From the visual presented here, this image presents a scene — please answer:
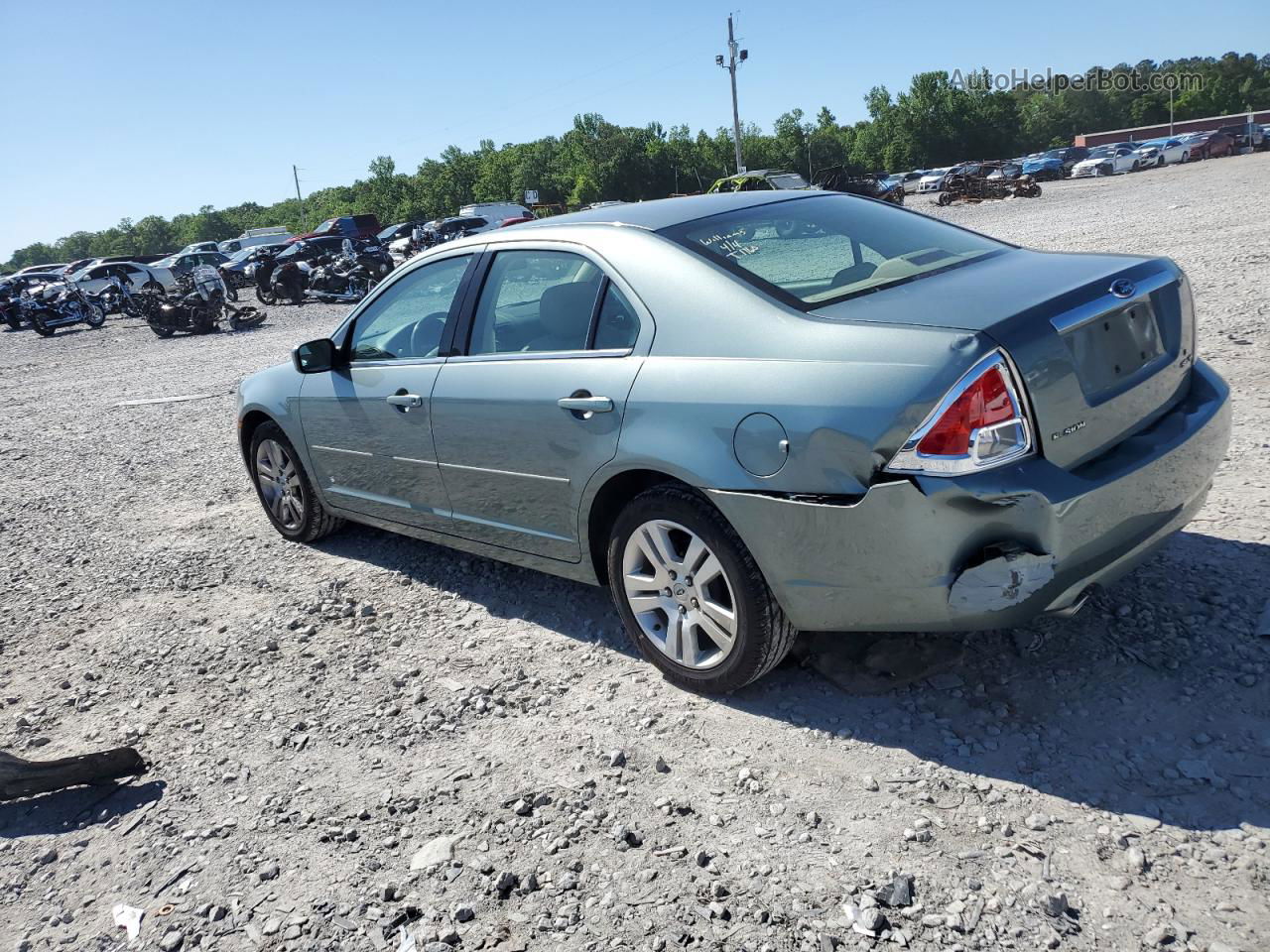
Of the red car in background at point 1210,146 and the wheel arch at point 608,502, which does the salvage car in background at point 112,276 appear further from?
the red car in background at point 1210,146

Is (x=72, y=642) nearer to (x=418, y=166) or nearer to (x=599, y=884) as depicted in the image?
(x=599, y=884)

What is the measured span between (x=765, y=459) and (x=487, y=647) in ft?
5.71

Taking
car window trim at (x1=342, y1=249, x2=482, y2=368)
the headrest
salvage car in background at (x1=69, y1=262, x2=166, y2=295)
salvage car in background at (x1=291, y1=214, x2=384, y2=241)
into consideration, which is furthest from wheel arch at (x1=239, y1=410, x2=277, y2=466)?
salvage car in background at (x1=291, y1=214, x2=384, y2=241)

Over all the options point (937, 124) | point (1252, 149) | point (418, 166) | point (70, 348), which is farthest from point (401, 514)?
point (937, 124)

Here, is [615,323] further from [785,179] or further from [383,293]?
[785,179]

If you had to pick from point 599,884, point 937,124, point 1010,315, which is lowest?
point 599,884

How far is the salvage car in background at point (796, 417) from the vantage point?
2758 mm


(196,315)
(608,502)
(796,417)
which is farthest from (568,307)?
(196,315)

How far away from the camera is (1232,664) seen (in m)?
3.22

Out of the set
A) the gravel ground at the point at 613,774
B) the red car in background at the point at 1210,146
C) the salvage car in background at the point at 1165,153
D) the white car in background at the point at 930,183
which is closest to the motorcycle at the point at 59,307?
the gravel ground at the point at 613,774

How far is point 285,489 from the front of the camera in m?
5.78

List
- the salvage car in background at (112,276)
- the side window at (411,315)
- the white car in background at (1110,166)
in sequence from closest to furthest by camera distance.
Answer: the side window at (411,315), the salvage car in background at (112,276), the white car in background at (1110,166)

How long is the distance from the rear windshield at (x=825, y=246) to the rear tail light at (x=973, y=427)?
66 cm

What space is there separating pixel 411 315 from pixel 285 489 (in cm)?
170
